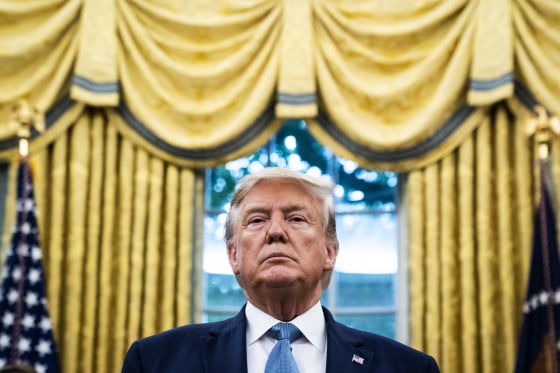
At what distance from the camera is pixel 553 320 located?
198 inches

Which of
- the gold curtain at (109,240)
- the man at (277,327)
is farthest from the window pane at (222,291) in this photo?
the man at (277,327)

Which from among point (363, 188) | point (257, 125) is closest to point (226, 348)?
point (257, 125)

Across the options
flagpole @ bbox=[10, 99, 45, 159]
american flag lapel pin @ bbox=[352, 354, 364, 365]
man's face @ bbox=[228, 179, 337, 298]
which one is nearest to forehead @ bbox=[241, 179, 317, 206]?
man's face @ bbox=[228, 179, 337, 298]

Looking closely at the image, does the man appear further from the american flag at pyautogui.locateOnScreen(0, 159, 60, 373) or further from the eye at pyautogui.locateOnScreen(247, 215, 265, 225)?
the american flag at pyautogui.locateOnScreen(0, 159, 60, 373)

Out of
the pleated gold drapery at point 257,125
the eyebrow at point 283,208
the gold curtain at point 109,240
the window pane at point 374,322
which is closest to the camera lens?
the eyebrow at point 283,208

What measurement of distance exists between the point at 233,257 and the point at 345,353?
16.7 inches

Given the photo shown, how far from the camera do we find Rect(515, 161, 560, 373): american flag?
16.6ft

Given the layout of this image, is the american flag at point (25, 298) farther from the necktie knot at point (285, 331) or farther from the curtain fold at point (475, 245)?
the necktie knot at point (285, 331)

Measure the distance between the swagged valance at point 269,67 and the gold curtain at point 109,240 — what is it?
6.8 inches

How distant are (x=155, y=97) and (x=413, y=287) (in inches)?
83.4

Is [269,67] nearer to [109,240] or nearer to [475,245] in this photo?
[109,240]

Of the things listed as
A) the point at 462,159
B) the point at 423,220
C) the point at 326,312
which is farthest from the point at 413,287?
the point at 326,312

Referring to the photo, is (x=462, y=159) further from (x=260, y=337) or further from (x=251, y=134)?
(x=260, y=337)

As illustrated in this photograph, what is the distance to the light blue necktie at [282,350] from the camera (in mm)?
2104
